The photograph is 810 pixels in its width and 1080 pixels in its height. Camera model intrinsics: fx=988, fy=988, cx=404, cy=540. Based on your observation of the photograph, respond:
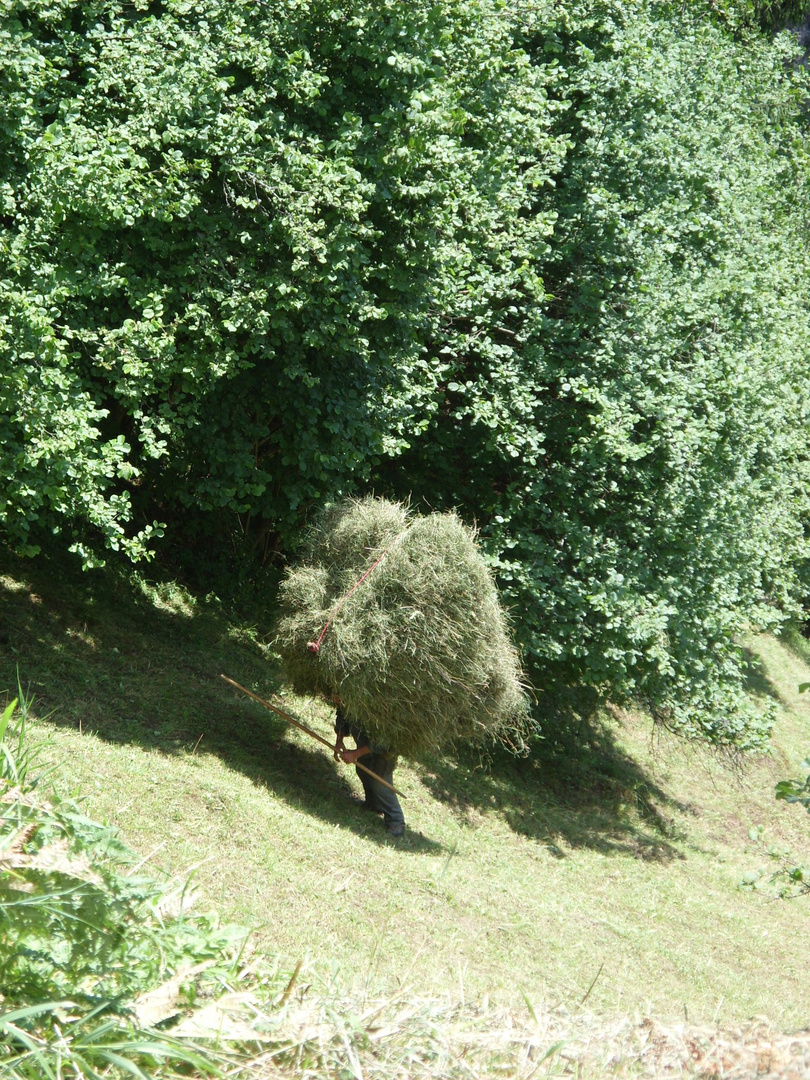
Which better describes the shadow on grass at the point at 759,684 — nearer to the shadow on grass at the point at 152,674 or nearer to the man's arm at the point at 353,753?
the shadow on grass at the point at 152,674

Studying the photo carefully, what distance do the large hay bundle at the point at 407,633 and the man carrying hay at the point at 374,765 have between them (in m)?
0.27

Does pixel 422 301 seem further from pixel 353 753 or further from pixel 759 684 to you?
pixel 759 684

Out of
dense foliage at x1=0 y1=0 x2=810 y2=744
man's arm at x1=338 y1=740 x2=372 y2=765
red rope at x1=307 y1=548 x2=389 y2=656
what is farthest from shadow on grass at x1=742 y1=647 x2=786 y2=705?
red rope at x1=307 y1=548 x2=389 y2=656

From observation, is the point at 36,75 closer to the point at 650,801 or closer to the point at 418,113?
the point at 418,113

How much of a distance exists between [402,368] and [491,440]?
1654 mm

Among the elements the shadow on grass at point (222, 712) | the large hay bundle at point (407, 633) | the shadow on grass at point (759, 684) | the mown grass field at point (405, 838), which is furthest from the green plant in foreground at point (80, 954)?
the shadow on grass at point (759, 684)

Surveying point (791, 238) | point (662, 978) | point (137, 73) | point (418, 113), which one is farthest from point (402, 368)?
point (791, 238)

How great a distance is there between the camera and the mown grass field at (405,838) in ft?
20.9

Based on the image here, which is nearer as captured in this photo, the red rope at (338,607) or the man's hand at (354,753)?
the red rope at (338,607)

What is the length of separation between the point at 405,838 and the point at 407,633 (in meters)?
2.23

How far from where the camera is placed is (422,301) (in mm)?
9828

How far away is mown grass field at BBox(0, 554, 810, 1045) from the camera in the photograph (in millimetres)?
6379

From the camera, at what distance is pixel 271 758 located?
9.38 metres

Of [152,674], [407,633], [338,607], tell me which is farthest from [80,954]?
[152,674]
